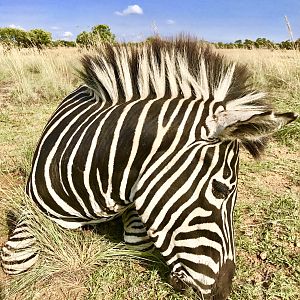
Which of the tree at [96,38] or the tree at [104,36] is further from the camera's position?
the tree at [96,38]

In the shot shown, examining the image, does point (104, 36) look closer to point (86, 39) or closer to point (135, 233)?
point (86, 39)

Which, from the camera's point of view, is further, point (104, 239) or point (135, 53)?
point (104, 239)

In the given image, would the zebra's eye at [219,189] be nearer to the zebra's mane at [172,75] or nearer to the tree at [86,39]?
the zebra's mane at [172,75]

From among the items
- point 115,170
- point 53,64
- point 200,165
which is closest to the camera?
point 200,165

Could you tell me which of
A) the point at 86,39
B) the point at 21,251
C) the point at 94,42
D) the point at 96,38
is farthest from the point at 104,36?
the point at 21,251

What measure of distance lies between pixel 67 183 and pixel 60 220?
0.34m

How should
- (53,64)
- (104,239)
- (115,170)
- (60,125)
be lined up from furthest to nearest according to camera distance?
(53,64), (104,239), (60,125), (115,170)

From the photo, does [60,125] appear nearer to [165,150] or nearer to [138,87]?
[138,87]

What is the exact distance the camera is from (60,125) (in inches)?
91.3

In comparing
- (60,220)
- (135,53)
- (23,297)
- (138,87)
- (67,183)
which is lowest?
(23,297)

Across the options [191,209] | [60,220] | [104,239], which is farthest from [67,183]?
[191,209]

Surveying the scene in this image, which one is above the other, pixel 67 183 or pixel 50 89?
pixel 67 183

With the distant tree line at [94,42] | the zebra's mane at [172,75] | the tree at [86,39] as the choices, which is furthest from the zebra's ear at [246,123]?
the tree at [86,39]

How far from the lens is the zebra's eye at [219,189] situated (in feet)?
5.78
